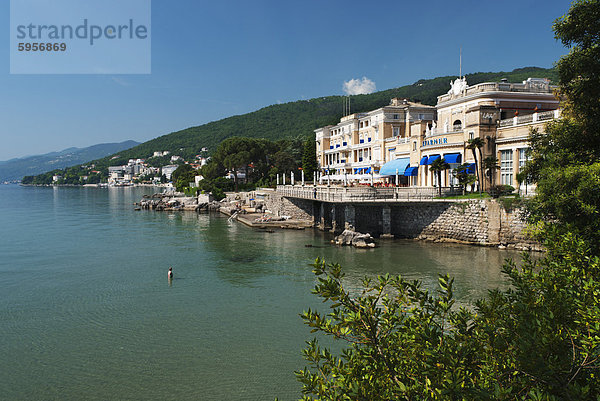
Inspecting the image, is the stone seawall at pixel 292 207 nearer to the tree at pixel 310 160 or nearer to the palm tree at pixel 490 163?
the tree at pixel 310 160

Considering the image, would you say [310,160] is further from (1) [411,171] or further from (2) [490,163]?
(2) [490,163]

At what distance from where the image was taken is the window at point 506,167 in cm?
3300

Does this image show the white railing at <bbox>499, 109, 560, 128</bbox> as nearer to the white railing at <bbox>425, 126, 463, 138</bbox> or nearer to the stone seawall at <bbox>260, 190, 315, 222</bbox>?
the white railing at <bbox>425, 126, 463, 138</bbox>

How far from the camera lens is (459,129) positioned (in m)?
36.7

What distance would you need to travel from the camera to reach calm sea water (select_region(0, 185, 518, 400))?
41.5 feet

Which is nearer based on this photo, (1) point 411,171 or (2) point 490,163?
(2) point 490,163

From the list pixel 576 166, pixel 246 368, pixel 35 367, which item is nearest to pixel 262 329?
pixel 246 368

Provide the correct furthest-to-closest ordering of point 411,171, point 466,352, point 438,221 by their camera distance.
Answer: point 411,171
point 438,221
point 466,352

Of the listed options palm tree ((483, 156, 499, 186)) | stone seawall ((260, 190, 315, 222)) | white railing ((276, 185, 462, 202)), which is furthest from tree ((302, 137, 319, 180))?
palm tree ((483, 156, 499, 186))

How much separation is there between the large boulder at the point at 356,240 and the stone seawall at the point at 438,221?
2.29 m

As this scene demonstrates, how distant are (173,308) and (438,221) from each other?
22597 mm

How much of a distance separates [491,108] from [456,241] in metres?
12.1

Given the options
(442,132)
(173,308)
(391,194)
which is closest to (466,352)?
(173,308)

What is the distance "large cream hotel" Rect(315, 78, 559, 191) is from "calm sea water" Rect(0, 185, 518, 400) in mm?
9444
